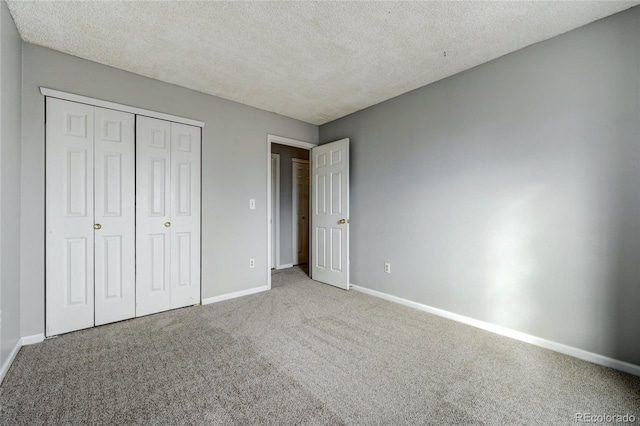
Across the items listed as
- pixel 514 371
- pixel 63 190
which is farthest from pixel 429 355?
pixel 63 190

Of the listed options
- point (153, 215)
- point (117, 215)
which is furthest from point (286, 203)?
point (117, 215)

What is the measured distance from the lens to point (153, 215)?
2.86 metres

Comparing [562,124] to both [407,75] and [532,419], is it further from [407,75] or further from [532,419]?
[532,419]

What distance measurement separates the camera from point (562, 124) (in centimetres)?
212

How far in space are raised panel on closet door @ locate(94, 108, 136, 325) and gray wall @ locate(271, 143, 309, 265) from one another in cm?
271

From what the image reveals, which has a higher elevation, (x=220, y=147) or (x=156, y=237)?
(x=220, y=147)

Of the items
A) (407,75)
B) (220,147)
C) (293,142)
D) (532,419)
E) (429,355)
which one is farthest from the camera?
(293,142)

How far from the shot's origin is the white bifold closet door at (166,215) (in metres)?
2.79

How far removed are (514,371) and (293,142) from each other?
3538mm

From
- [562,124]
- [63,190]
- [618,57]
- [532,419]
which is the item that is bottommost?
[532,419]

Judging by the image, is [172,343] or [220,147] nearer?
[172,343]

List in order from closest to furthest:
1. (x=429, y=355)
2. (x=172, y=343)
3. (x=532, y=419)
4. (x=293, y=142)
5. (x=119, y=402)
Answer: (x=532, y=419), (x=119, y=402), (x=429, y=355), (x=172, y=343), (x=293, y=142)

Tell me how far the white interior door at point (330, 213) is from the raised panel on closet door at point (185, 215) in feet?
5.68

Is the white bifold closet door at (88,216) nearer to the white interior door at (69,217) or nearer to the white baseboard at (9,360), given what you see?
the white interior door at (69,217)
